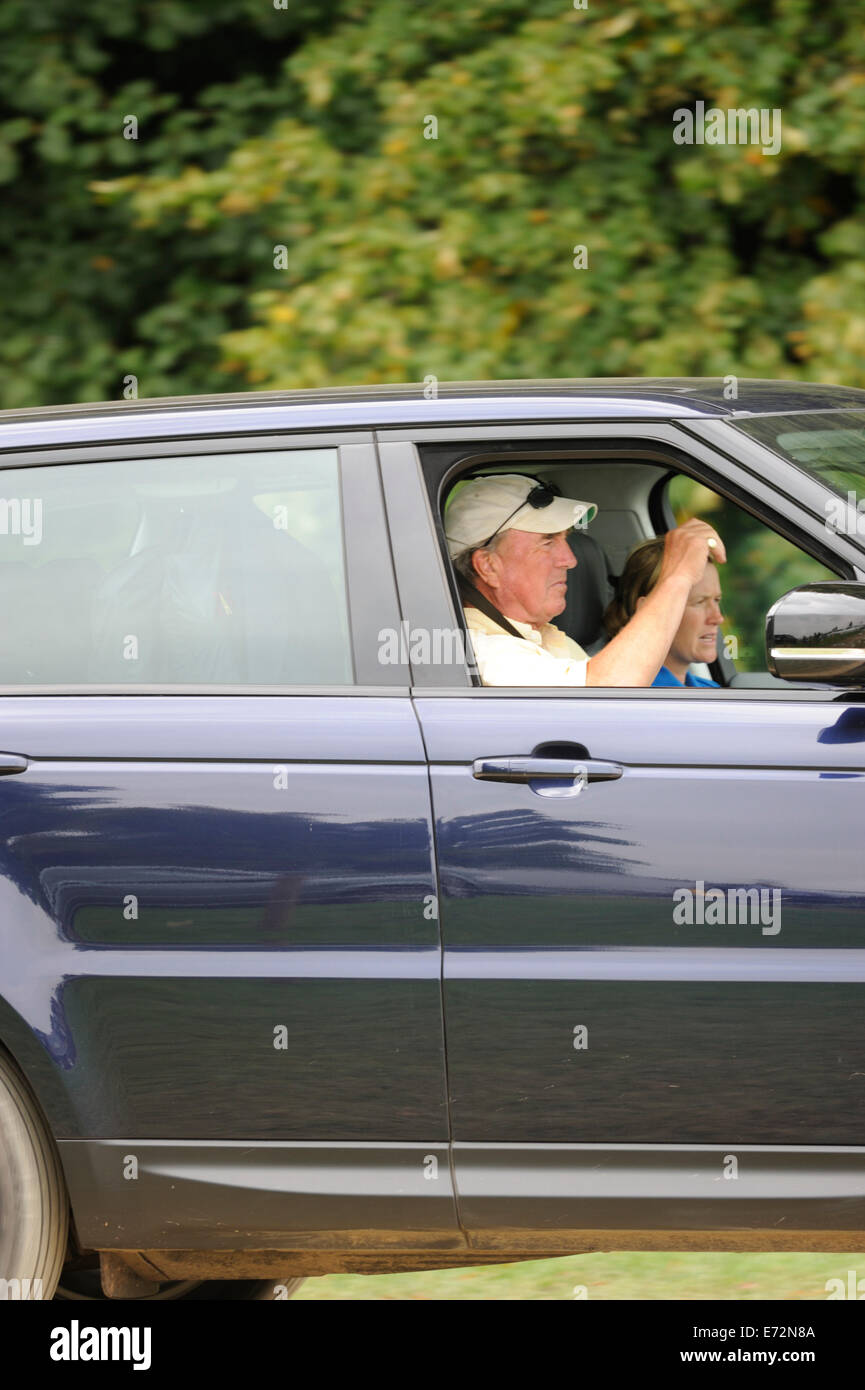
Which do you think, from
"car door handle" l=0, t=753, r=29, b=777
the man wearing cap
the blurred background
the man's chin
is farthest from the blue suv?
the blurred background

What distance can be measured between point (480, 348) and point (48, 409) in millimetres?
3268

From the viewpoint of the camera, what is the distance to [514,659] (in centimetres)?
311

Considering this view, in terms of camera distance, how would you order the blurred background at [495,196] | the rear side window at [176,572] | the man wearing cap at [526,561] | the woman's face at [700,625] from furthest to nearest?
the blurred background at [495,196], the woman's face at [700,625], the man wearing cap at [526,561], the rear side window at [176,572]

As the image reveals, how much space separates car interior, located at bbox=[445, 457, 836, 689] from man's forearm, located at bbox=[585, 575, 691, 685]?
37cm

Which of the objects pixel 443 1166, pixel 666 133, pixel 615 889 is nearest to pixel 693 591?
pixel 615 889

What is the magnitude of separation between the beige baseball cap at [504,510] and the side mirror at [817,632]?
2.63 feet

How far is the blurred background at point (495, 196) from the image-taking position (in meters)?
6.34

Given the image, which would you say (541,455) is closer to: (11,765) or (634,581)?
(634,581)

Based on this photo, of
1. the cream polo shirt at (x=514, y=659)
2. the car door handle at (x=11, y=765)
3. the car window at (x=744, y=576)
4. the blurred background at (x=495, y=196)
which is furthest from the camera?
the blurred background at (x=495, y=196)

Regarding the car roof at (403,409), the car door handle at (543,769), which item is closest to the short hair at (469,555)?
the car roof at (403,409)

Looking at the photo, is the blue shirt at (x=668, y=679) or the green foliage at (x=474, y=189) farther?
the green foliage at (x=474, y=189)

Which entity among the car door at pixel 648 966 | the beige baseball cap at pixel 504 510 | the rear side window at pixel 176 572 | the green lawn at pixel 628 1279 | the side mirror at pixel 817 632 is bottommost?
the green lawn at pixel 628 1279

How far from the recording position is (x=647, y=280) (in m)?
6.50

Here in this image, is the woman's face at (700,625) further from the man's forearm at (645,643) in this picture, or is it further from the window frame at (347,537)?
the window frame at (347,537)
